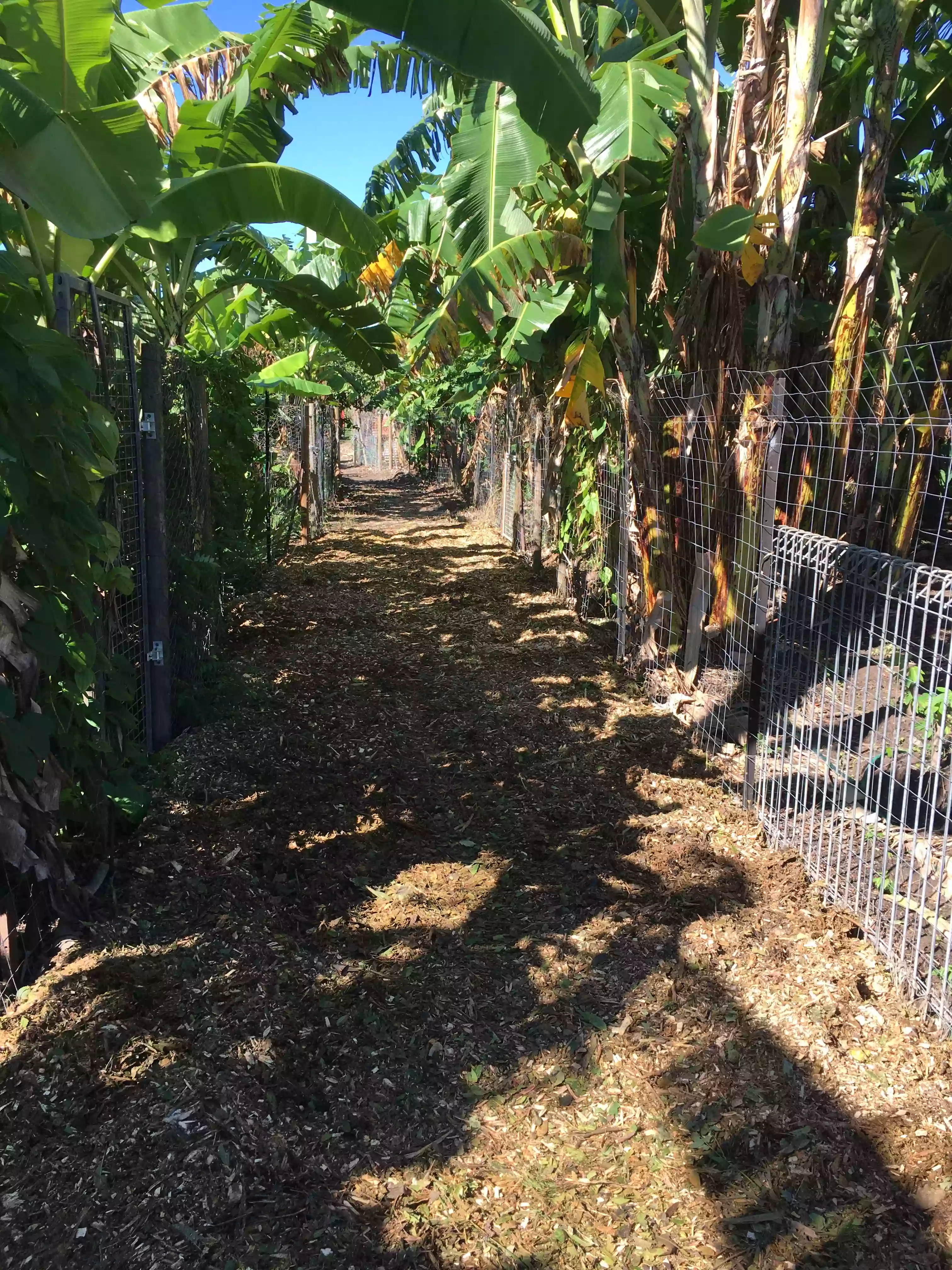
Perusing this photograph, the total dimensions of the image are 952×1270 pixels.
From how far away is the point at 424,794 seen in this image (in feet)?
15.9

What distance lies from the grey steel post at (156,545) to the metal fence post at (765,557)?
122 inches

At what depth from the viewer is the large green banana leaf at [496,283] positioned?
19.9 feet

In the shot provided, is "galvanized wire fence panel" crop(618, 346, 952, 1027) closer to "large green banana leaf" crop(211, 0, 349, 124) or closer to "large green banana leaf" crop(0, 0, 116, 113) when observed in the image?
"large green banana leaf" crop(211, 0, 349, 124)

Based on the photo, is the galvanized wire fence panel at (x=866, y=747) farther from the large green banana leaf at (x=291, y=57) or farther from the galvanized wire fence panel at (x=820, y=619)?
the large green banana leaf at (x=291, y=57)

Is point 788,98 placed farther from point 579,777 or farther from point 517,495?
point 517,495

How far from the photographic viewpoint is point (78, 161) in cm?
331

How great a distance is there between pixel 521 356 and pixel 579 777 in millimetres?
3488

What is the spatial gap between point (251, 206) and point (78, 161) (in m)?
1.84

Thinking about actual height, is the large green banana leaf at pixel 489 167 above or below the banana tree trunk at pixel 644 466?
above

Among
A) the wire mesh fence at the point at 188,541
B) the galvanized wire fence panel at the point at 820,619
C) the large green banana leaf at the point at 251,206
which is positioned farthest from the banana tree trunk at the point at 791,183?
the wire mesh fence at the point at 188,541

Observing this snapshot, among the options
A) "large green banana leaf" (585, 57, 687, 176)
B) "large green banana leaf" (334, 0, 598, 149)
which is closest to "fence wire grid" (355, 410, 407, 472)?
"large green banana leaf" (585, 57, 687, 176)

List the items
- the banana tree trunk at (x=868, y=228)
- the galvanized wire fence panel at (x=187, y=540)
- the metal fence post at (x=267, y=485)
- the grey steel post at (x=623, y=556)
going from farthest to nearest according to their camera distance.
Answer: the metal fence post at (x=267, y=485), the grey steel post at (x=623, y=556), the banana tree trunk at (x=868, y=228), the galvanized wire fence panel at (x=187, y=540)

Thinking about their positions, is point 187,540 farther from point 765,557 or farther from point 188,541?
point 765,557

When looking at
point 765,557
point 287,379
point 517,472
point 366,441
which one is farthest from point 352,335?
point 366,441
